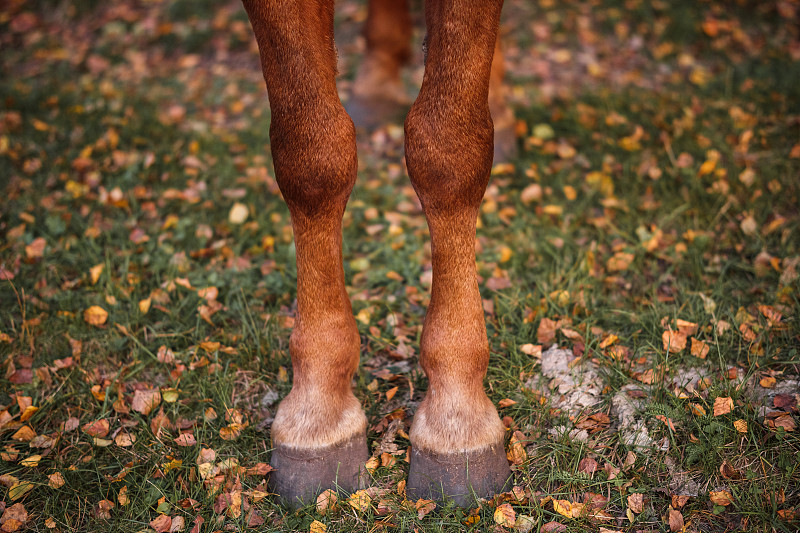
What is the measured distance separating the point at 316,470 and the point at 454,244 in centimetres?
76

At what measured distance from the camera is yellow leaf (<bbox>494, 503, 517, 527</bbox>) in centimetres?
183

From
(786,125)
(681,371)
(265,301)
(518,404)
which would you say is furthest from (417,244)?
(786,125)

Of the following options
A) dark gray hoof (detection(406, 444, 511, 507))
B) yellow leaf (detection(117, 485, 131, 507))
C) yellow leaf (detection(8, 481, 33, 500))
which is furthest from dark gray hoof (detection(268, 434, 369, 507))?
yellow leaf (detection(8, 481, 33, 500))

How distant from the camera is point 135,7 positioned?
20.1ft

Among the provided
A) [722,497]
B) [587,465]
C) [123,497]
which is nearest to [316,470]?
[123,497]

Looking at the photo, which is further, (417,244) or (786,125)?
(786,125)

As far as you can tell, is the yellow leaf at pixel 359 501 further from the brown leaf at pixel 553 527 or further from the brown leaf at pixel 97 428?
the brown leaf at pixel 97 428

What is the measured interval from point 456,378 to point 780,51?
3995 millimetres

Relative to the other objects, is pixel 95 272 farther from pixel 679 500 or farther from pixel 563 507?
pixel 679 500

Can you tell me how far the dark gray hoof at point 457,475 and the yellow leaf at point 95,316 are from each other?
4.83ft

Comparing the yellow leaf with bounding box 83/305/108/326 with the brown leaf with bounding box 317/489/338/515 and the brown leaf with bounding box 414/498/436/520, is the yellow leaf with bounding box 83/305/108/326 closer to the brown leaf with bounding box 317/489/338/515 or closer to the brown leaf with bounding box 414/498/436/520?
the brown leaf with bounding box 317/489/338/515

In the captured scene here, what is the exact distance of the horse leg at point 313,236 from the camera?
5.47ft

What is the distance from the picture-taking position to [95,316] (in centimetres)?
266

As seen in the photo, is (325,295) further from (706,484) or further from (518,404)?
(706,484)
